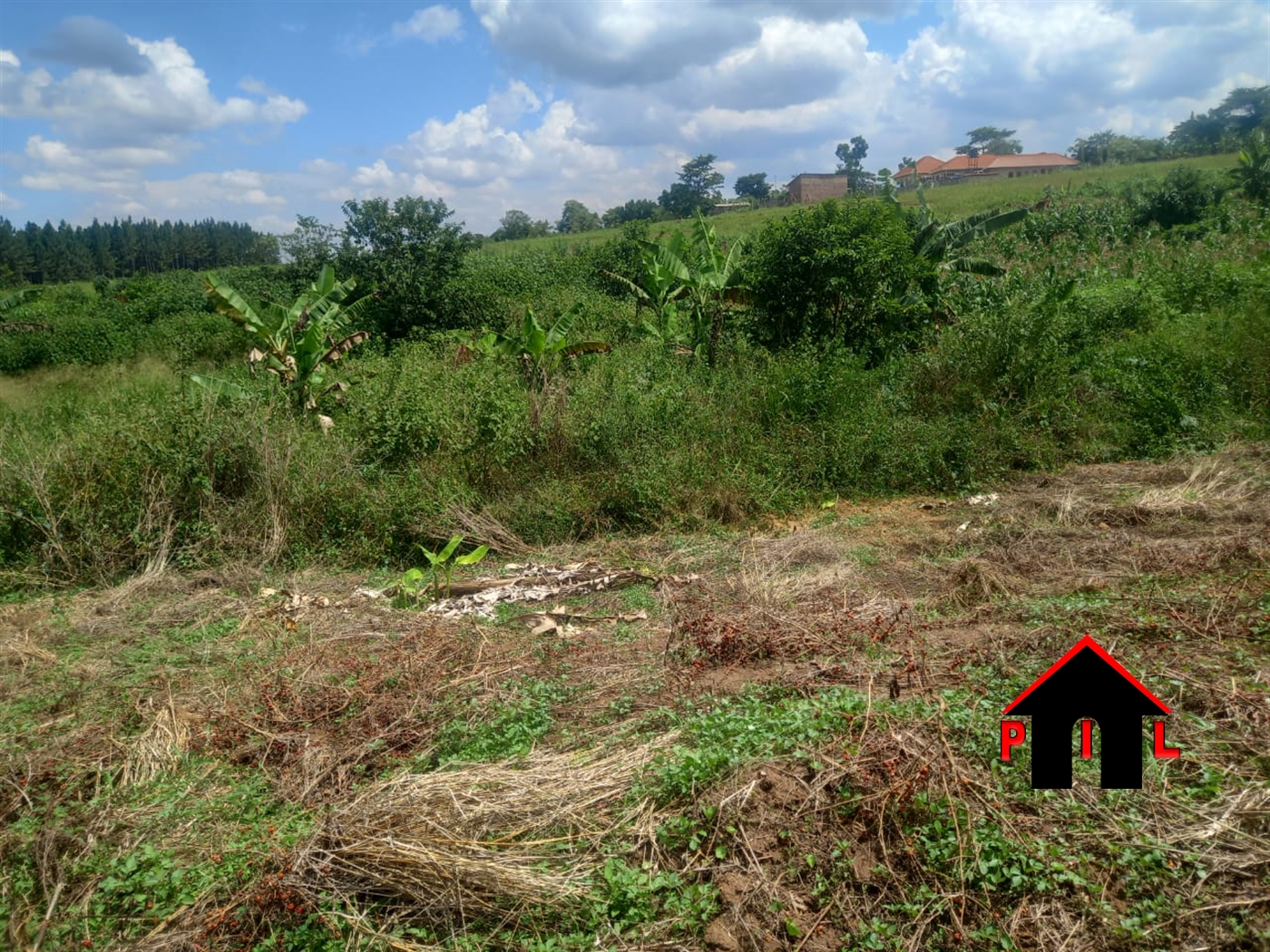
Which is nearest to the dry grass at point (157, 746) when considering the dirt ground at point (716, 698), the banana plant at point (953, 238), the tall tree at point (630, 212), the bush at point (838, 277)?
the dirt ground at point (716, 698)

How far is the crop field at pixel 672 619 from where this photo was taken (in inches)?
109

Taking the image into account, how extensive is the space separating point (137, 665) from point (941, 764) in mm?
4477

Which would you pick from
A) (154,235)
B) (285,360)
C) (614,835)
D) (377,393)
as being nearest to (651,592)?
(614,835)

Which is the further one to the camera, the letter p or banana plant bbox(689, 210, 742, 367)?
banana plant bbox(689, 210, 742, 367)

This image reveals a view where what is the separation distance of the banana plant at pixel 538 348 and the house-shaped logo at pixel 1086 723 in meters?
7.40

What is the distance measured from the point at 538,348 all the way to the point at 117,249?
2622 inches

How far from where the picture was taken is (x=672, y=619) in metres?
5.15

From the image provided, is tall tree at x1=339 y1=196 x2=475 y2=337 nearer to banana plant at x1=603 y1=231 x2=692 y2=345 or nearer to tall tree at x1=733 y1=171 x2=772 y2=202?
banana plant at x1=603 y1=231 x2=692 y2=345

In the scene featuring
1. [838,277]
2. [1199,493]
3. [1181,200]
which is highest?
[1181,200]

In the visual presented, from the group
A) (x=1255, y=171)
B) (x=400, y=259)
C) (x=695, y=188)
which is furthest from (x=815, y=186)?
(x=400, y=259)

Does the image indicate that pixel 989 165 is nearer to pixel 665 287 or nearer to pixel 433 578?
pixel 665 287

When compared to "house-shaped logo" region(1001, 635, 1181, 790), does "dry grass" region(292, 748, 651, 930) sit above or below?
below

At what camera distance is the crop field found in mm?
2777

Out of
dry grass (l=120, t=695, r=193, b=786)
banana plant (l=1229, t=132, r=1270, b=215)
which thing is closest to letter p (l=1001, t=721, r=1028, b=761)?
dry grass (l=120, t=695, r=193, b=786)
